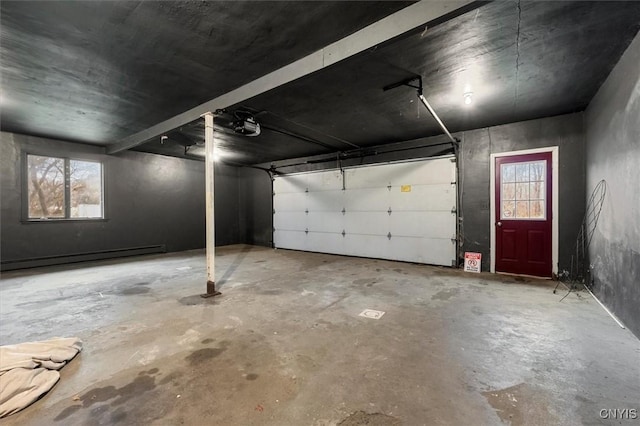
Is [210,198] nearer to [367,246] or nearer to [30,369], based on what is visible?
[30,369]

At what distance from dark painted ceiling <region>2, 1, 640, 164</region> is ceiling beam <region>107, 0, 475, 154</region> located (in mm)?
74

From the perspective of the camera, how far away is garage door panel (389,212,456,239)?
5324mm

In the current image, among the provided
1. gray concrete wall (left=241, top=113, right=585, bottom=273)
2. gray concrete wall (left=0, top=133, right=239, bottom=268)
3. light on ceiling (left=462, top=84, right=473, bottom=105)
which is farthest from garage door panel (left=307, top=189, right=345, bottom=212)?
light on ceiling (left=462, top=84, right=473, bottom=105)

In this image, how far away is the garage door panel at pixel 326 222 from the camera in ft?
22.9

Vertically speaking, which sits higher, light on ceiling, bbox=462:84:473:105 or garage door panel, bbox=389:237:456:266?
light on ceiling, bbox=462:84:473:105

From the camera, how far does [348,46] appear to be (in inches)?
93.7

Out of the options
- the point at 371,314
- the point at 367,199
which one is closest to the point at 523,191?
the point at 367,199

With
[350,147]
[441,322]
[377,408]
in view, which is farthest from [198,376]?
[350,147]

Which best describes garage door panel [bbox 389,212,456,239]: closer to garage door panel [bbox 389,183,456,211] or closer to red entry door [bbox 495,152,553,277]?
garage door panel [bbox 389,183,456,211]

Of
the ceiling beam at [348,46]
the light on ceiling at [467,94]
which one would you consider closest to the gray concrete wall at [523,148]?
the light on ceiling at [467,94]

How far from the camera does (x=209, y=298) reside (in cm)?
359

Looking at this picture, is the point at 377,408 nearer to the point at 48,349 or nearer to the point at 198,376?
the point at 198,376

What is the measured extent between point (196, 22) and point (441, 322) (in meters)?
3.62

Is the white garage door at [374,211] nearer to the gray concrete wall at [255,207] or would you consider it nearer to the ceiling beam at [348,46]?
the gray concrete wall at [255,207]
